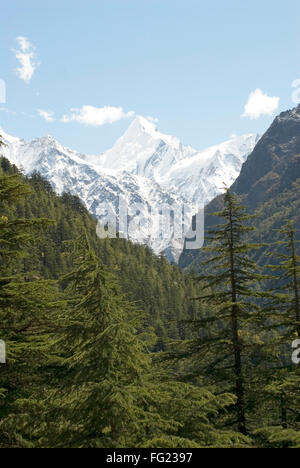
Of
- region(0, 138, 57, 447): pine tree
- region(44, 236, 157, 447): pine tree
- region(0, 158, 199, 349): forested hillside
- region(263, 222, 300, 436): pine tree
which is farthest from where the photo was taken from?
region(0, 158, 199, 349): forested hillside

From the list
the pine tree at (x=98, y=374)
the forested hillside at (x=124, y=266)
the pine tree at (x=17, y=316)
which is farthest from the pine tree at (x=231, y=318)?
the forested hillside at (x=124, y=266)

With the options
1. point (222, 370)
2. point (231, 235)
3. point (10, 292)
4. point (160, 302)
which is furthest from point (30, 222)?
point (160, 302)

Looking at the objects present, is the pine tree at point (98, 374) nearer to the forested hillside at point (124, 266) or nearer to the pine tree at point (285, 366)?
the pine tree at point (285, 366)

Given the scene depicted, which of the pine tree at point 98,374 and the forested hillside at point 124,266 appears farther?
the forested hillside at point 124,266

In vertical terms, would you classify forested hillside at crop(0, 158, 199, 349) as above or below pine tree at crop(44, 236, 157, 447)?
above

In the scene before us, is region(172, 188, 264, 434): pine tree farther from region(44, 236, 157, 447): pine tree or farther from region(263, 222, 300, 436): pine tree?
region(44, 236, 157, 447): pine tree

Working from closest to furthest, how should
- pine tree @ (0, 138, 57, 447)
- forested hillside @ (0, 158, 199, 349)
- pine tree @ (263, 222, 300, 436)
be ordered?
pine tree @ (0, 138, 57, 447) → pine tree @ (263, 222, 300, 436) → forested hillside @ (0, 158, 199, 349)

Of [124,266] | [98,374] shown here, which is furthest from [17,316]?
[124,266]

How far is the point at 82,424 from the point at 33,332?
10.4ft

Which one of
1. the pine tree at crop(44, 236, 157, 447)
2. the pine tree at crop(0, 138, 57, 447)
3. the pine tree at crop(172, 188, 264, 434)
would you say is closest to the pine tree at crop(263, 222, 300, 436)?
the pine tree at crop(172, 188, 264, 434)

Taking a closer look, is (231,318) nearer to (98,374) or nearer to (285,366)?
(285,366)

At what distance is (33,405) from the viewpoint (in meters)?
8.20

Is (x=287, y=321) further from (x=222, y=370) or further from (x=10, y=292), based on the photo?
(x=10, y=292)
